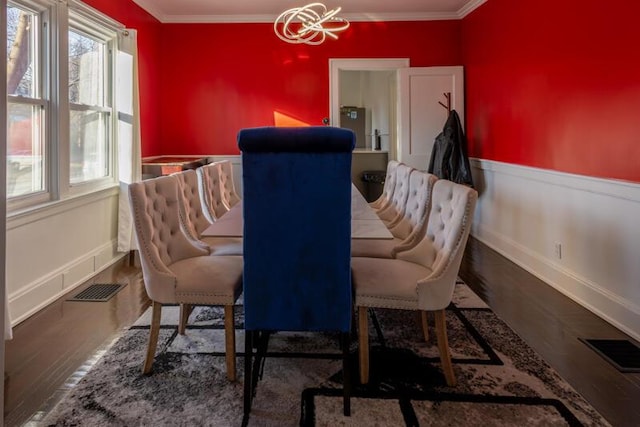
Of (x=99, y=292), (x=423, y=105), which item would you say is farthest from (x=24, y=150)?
(x=423, y=105)

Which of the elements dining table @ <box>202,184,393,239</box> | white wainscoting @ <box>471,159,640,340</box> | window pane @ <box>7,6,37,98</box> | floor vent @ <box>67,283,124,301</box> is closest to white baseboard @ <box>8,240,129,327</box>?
floor vent @ <box>67,283,124,301</box>

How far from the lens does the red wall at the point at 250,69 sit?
17.5ft

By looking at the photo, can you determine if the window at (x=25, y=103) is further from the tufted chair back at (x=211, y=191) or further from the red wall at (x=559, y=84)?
the red wall at (x=559, y=84)

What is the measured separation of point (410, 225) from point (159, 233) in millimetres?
1506

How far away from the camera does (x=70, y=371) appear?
2.05 metres

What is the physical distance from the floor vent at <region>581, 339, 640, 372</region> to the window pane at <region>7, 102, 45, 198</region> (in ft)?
11.7

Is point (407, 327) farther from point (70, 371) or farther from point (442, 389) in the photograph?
point (70, 371)

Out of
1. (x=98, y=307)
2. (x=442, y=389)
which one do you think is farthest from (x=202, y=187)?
(x=442, y=389)

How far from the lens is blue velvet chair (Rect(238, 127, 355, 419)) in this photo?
1.53 metres

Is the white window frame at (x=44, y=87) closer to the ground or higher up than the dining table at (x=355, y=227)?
higher up

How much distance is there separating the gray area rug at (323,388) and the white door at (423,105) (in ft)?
10.5

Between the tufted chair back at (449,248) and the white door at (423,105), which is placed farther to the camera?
the white door at (423,105)

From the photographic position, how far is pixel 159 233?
2135 millimetres

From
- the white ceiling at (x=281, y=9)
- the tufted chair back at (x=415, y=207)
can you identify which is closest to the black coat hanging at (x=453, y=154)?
the white ceiling at (x=281, y=9)
